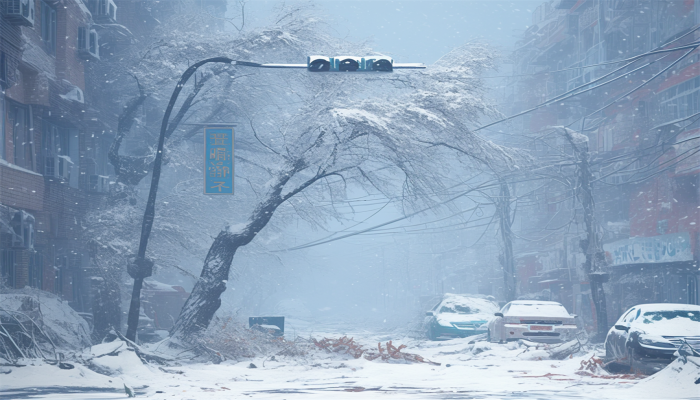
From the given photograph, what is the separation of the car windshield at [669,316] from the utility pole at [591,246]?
9.35 meters

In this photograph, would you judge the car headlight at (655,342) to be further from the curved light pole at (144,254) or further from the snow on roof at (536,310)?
the curved light pole at (144,254)

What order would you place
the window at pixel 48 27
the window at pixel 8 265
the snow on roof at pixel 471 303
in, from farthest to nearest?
the snow on roof at pixel 471 303 → the window at pixel 48 27 → the window at pixel 8 265

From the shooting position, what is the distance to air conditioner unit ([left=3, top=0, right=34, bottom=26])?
18.1 meters

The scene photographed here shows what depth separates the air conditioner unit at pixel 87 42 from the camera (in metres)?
23.7

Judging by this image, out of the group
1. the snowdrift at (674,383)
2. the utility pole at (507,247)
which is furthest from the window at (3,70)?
the utility pole at (507,247)

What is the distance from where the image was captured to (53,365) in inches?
490

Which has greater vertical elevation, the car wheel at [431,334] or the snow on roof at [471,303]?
the snow on roof at [471,303]

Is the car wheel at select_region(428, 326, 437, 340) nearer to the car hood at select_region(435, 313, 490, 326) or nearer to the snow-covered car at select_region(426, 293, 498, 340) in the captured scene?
the snow-covered car at select_region(426, 293, 498, 340)

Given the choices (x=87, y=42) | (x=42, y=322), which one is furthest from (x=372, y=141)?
(x=87, y=42)

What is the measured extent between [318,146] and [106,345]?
6.86m

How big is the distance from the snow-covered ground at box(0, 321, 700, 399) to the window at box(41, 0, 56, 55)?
11794mm

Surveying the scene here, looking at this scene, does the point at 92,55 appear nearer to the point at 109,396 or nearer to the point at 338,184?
the point at 338,184

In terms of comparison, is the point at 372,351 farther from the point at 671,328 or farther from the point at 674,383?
the point at 674,383

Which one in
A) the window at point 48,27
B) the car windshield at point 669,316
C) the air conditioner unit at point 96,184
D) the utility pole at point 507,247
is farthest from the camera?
the utility pole at point 507,247
